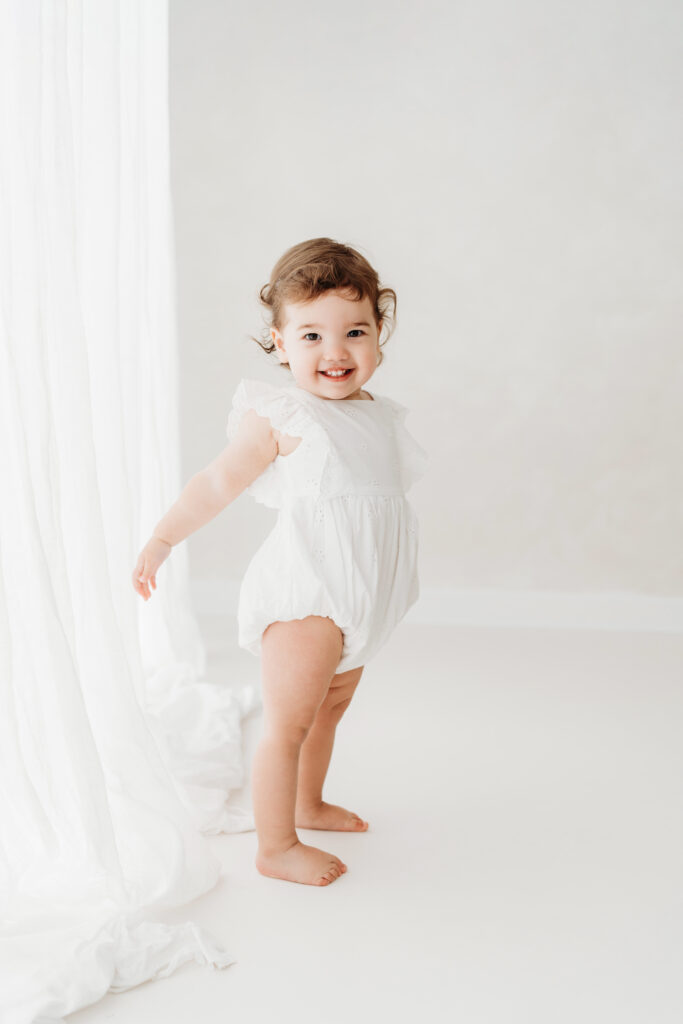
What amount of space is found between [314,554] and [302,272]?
0.39 metres

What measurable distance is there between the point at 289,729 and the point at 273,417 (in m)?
0.43

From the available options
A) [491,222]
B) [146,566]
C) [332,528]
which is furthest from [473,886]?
[491,222]

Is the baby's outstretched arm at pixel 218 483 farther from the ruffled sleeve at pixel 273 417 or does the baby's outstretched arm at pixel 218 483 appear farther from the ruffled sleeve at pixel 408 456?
the ruffled sleeve at pixel 408 456

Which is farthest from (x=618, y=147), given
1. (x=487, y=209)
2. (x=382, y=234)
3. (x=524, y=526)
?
(x=524, y=526)

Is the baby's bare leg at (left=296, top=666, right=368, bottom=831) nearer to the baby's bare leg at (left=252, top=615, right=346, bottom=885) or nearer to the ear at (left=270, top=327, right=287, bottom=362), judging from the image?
the baby's bare leg at (left=252, top=615, right=346, bottom=885)

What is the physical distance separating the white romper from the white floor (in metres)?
0.32

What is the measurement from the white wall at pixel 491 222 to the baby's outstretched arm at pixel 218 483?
178cm

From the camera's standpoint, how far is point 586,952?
1161 mm

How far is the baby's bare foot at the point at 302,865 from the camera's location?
1.33 metres

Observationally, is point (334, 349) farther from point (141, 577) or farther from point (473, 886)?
point (473, 886)

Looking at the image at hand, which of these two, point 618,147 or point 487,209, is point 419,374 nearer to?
point 487,209

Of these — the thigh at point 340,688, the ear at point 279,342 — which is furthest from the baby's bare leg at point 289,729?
the ear at point 279,342

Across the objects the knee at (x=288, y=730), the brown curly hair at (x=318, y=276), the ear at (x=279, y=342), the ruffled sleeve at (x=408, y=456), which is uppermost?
the brown curly hair at (x=318, y=276)

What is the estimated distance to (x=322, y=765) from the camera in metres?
1.51
